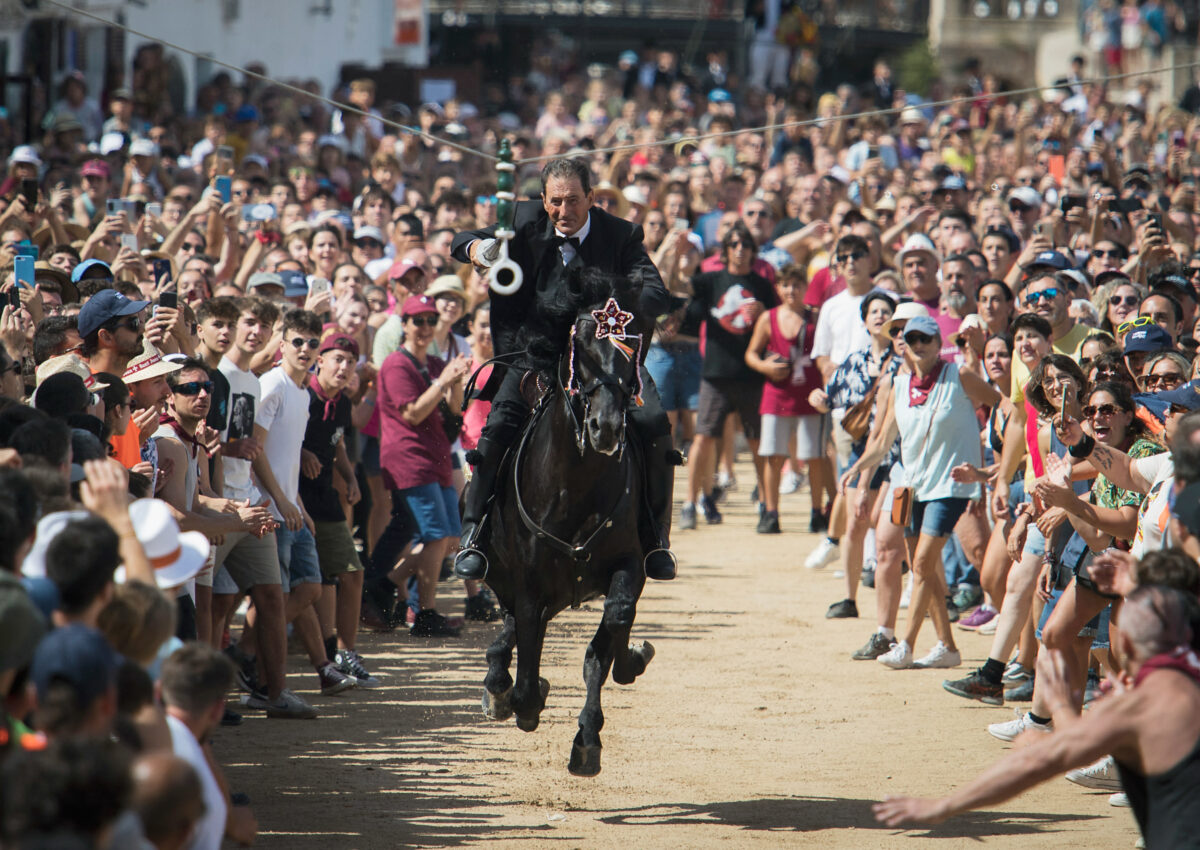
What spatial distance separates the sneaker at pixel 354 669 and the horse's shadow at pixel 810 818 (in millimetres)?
2423

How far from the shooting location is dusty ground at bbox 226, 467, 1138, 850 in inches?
254

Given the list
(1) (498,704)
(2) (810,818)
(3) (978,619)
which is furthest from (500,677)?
(3) (978,619)

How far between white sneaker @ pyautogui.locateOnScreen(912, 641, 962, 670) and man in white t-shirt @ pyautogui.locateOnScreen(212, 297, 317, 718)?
362 centimetres

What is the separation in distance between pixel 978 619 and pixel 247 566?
5069 millimetres

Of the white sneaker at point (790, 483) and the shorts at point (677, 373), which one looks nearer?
the shorts at point (677, 373)

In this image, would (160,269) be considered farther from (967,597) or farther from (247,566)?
(967,597)

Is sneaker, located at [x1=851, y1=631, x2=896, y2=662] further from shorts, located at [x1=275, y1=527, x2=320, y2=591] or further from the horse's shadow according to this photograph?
shorts, located at [x1=275, y1=527, x2=320, y2=591]

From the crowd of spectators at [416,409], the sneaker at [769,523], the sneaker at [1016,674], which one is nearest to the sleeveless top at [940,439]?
the crowd of spectators at [416,409]

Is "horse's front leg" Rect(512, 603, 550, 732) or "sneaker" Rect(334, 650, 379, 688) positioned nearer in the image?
"horse's front leg" Rect(512, 603, 550, 732)

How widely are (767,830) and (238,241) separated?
24.8 feet

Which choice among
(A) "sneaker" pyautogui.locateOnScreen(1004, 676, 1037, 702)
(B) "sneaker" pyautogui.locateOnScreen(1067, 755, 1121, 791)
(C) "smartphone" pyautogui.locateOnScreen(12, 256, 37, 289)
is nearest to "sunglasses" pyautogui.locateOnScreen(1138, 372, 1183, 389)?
(B) "sneaker" pyautogui.locateOnScreen(1067, 755, 1121, 791)

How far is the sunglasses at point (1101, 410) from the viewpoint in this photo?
6773mm

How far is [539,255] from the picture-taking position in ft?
23.6

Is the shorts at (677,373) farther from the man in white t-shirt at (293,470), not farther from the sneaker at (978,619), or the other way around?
the man in white t-shirt at (293,470)
